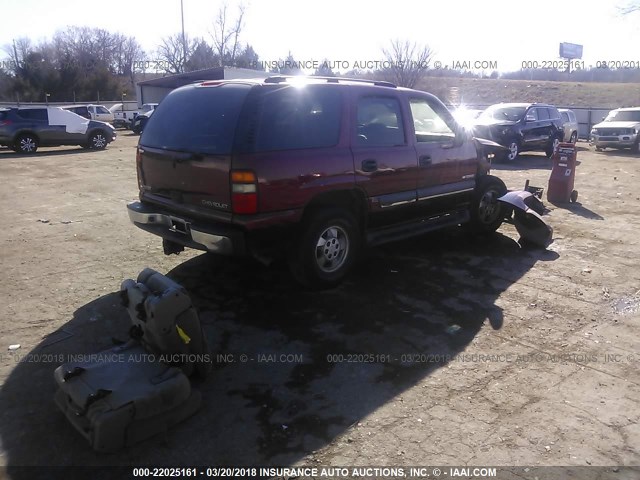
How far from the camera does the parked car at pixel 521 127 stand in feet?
55.2

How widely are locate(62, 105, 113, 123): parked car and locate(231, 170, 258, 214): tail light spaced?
2562 centimetres

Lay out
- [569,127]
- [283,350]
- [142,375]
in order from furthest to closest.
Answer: [569,127]
[283,350]
[142,375]

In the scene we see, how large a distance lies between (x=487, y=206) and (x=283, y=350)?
13.9ft

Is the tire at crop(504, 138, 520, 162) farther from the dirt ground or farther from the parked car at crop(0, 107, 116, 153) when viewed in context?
the parked car at crop(0, 107, 116, 153)

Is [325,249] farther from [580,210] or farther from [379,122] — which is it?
[580,210]

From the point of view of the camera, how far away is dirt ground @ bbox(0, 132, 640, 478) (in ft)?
9.87

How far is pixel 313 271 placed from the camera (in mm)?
4969

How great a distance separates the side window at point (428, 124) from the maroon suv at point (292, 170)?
3cm

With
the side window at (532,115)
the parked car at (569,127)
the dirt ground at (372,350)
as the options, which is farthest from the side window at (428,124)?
the parked car at (569,127)

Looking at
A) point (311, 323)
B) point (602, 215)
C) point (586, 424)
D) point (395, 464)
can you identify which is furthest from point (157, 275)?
point (602, 215)

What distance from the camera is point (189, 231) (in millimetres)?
4629

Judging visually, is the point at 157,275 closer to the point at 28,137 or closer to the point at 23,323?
the point at 23,323

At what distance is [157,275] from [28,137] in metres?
17.8

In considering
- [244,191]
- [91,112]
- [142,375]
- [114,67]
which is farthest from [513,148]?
[114,67]
